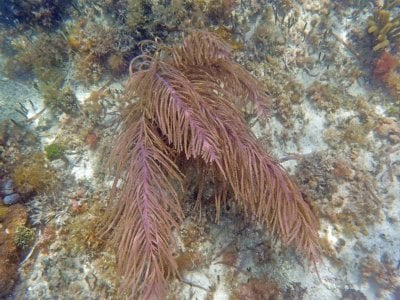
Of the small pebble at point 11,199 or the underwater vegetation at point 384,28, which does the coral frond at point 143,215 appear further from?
the underwater vegetation at point 384,28

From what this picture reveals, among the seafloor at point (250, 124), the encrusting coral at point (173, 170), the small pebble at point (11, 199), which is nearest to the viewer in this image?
the encrusting coral at point (173, 170)

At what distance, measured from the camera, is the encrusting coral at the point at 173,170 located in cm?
319

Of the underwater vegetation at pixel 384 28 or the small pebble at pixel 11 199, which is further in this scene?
the underwater vegetation at pixel 384 28

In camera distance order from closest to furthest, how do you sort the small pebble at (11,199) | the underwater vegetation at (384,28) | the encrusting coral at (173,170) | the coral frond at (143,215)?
the coral frond at (143,215) → the encrusting coral at (173,170) → the small pebble at (11,199) → the underwater vegetation at (384,28)

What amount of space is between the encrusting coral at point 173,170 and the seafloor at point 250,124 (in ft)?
2.61

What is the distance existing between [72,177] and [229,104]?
110 inches

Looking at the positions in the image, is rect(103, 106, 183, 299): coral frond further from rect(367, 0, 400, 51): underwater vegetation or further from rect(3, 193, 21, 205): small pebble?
rect(367, 0, 400, 51): underwater vegetation

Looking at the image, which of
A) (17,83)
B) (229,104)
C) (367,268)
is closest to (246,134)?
(229,104)

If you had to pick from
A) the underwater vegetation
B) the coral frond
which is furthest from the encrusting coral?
the underwater vegetation

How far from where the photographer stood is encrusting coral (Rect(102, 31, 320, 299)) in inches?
126

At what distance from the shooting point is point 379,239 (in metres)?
4.81

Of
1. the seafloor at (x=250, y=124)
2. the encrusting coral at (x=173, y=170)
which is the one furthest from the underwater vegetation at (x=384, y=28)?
the encrusting coral at (x=173, y=170)

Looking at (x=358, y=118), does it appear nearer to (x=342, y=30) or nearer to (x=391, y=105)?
(x=391, y=105)

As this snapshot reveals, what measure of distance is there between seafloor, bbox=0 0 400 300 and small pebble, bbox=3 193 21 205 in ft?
0.05
